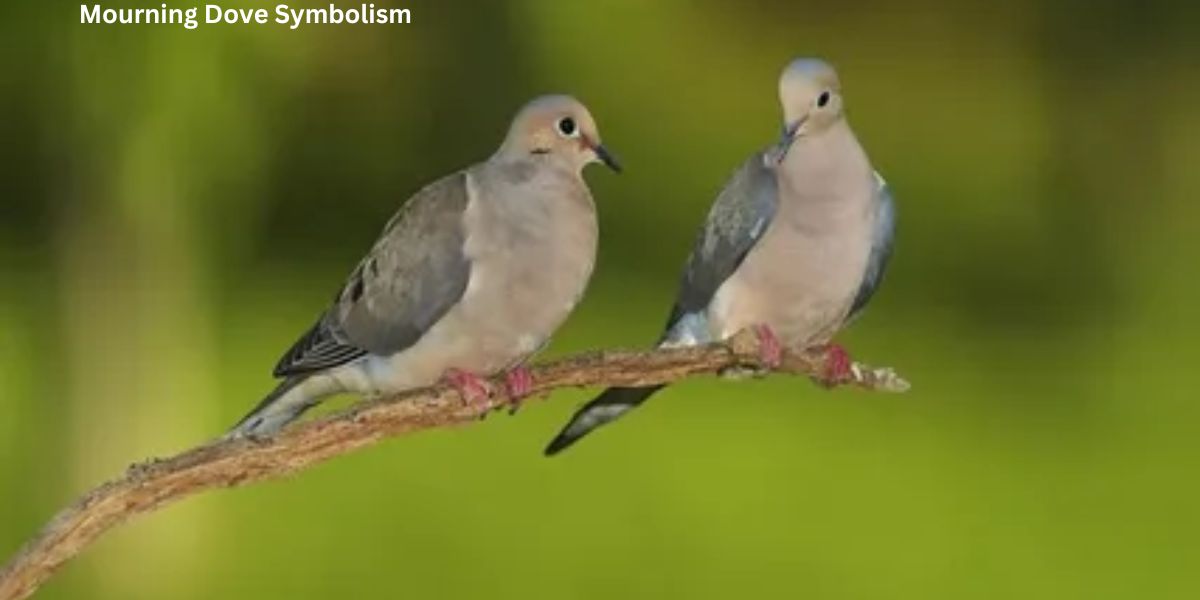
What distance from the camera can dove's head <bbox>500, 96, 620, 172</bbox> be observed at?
189 cm

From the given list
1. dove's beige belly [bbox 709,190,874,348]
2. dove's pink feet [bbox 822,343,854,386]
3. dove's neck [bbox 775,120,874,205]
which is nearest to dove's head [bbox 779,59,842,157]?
dove's neck [bbox 775,120,874,205]

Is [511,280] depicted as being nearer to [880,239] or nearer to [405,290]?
[405,290]

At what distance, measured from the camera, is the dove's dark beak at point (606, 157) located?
72.6 inches

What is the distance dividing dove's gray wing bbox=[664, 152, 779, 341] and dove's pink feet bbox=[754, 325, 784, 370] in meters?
0.10

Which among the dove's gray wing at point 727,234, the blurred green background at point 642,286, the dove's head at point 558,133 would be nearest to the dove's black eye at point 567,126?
the dove's head at point 558,133

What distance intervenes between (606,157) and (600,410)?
0.29 m

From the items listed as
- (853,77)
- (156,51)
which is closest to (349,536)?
(156,51)

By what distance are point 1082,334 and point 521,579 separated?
71.2 inches

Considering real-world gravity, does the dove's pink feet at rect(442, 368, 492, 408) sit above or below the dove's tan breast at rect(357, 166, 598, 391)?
below

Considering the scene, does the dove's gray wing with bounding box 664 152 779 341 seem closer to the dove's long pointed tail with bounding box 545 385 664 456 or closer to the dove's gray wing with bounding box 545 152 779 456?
the dove's gray wing with bounding box 545 152 779 456

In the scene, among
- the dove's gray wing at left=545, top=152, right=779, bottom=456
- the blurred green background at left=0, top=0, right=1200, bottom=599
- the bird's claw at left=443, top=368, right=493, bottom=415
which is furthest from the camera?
the blurred green background at left=0, top=0, right=1200, bottom=599

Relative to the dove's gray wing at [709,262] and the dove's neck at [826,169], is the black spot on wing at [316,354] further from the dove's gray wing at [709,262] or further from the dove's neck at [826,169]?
the dove's neck at [826,169]

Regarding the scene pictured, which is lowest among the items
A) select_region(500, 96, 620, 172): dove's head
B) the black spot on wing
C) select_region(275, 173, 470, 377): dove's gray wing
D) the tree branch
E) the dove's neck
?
the tree branch

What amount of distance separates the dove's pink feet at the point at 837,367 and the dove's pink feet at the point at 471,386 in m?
0.34
